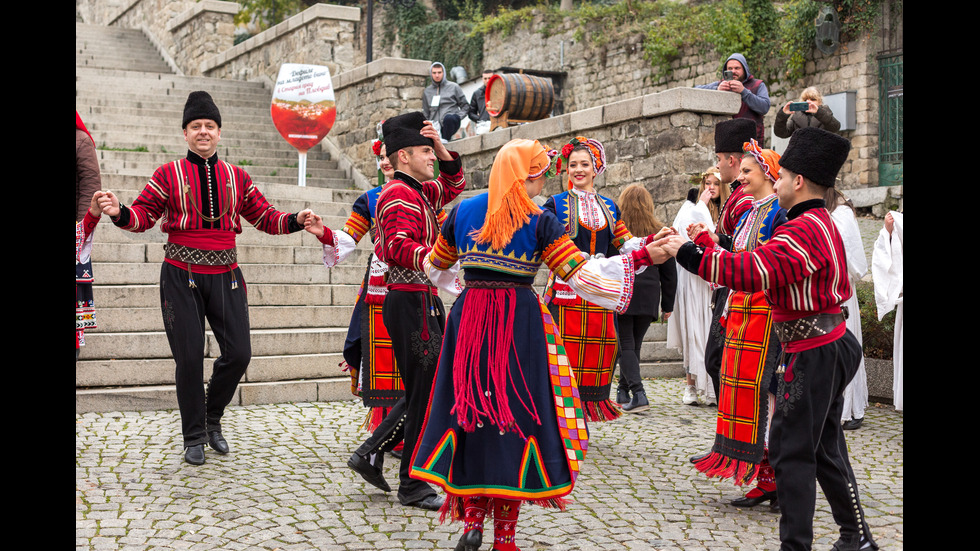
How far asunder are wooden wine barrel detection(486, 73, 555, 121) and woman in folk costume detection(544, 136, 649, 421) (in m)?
7.78

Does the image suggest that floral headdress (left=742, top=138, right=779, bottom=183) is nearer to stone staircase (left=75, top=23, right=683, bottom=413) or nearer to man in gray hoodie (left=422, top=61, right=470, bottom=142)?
stone staircase (left=75, top=23, right=683, bottom=413)

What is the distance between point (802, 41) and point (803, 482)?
526 inches

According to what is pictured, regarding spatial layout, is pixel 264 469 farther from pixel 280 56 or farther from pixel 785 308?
pixel 280 56

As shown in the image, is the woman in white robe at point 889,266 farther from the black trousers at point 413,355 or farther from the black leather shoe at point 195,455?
the black leather shoe at point 195,455

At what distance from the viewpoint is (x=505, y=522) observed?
3.88m

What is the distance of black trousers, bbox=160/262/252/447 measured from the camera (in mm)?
5379

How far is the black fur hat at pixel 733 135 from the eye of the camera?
18.1ft

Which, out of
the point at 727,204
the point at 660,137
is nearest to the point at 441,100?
the point at 660,137

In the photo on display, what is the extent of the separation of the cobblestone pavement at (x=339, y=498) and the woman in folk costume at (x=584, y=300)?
436mm

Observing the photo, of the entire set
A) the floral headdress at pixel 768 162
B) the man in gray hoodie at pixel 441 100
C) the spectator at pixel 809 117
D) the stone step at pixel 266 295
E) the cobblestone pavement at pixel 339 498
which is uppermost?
the man in gray hoodie at pixel 441 100

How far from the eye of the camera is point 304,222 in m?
5.50

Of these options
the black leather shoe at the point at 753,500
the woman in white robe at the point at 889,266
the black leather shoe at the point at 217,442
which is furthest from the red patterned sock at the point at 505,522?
the woman in white robe at the point at 889,266

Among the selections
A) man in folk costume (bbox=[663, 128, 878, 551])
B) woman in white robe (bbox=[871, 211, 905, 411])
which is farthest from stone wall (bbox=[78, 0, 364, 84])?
man in folk costume (bbox=[663, 128, 878, 551])

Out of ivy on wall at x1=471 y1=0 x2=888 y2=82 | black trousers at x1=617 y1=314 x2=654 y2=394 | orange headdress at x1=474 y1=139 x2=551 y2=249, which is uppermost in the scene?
ivy on wall at x1=471 y1=0 x2=888 y2=82
